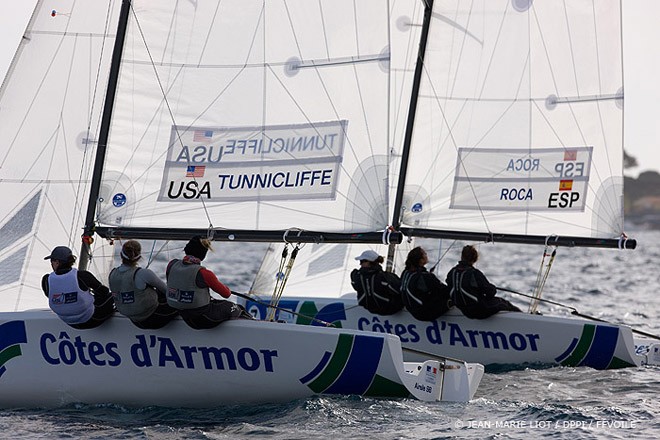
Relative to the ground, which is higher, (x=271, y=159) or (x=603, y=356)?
(x=271, y=159)

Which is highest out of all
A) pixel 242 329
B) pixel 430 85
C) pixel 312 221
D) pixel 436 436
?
pixel 430 85

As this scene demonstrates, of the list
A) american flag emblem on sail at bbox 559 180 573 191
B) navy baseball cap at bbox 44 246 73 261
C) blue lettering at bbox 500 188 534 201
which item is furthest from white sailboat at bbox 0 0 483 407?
american flag emblem on sail at bbox 559 180 573 191

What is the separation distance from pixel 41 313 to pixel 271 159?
103 inches

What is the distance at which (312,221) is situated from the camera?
1106cm

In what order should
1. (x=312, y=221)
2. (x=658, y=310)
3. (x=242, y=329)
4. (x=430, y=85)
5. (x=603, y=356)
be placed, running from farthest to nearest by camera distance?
1. (x=658, y=310)
2. (x=430, y=85)
3. (x=603, y=356)
4. (x=312, y=221)
5. (x=242, y=329)

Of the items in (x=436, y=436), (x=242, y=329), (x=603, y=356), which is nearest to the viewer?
(x=436, y=436)

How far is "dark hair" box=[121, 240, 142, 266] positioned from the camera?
30.6 ft

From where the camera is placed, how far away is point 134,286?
9344 mm

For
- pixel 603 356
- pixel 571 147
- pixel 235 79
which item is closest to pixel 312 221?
pixel 235 79

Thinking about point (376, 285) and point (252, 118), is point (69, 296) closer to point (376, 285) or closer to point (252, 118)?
point (252, 118)

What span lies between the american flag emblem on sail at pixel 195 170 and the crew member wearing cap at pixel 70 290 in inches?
69.8

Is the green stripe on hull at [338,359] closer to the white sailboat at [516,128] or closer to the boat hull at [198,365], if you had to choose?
the boat hull at [198,365]

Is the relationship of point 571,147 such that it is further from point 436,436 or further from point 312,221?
point 436,436

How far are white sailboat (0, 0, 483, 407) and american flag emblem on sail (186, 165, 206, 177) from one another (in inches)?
0.4
